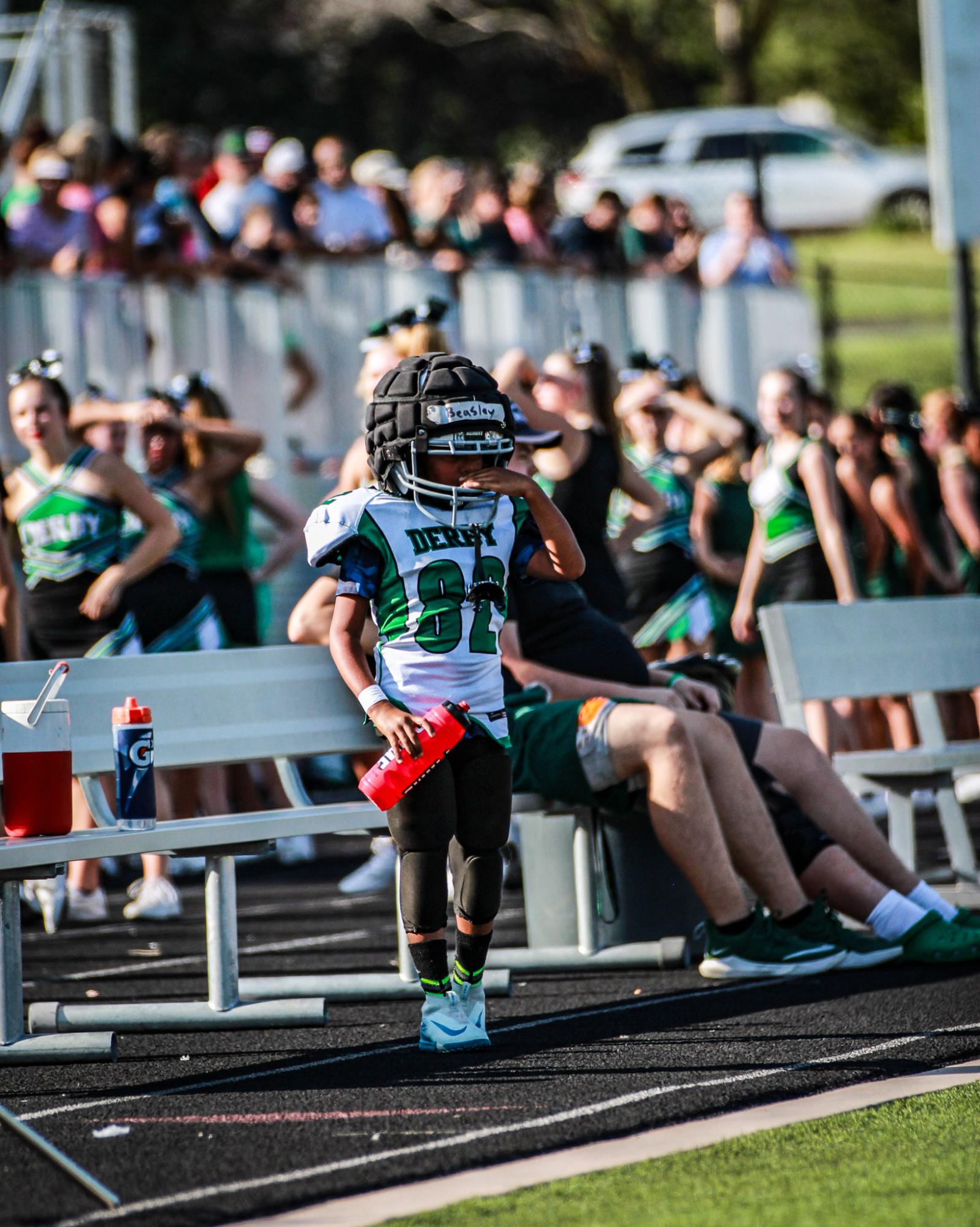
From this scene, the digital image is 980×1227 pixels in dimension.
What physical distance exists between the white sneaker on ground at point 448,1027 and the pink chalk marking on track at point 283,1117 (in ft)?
1.93

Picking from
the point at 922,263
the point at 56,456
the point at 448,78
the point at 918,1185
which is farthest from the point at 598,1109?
the point at 448,78

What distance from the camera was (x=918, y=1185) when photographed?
3990 mm

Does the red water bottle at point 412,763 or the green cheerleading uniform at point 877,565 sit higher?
the green cheerleading uniform at point 877,565

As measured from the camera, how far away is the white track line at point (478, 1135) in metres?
4.01

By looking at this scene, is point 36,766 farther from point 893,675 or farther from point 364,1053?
point 893,675

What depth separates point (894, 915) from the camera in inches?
249

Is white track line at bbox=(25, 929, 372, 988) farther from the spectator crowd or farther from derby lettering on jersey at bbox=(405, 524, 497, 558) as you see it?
the spectator crowd

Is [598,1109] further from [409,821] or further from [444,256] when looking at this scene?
[444,256]

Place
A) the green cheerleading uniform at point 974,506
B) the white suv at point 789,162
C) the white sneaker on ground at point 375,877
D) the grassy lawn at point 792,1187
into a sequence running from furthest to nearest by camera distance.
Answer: the white suv at point 789,162 < the green cheerleading uniform at point 974,506 < the white sneaker on ground at point 375,877 < the grassy lawn at point 792,1187

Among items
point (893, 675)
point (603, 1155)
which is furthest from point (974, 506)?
point (603, 1155)

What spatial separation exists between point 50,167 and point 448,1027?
7145 millimetres

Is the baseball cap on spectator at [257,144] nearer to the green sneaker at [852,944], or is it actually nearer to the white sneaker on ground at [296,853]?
the white sneaker on ground at [296,853]

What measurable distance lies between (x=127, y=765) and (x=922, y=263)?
83.6 feet

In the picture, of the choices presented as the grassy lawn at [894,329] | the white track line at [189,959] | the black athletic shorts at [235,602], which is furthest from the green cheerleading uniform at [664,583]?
the grassy lawn at [894,329]
